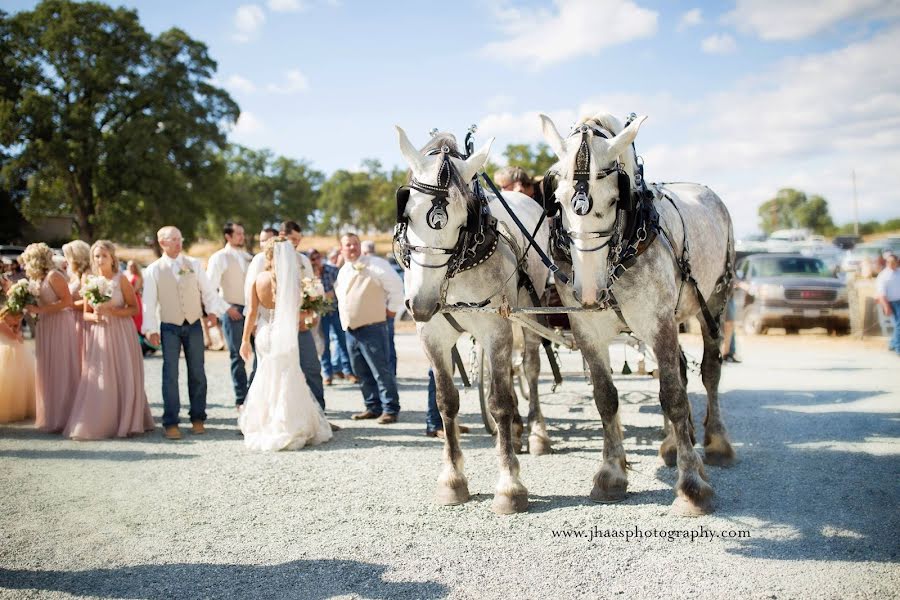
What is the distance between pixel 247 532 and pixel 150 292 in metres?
3.96

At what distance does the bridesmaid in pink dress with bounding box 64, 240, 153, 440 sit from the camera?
7.63m

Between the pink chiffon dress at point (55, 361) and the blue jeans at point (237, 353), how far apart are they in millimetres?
1835

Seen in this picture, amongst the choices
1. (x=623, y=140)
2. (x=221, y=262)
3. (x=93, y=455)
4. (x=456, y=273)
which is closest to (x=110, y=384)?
(x=93, y=455)

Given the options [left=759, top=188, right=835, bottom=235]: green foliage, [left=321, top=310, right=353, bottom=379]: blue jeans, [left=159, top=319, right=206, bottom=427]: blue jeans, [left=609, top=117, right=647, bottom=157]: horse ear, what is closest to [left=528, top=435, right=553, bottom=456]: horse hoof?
[left=609, top=117, right=647, bottom=157]: horse ear

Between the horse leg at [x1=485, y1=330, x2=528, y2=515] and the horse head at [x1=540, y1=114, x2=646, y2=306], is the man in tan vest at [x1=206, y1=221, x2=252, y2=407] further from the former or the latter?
the horse head at [x1=540, y1=114, x2=646, y2=306]

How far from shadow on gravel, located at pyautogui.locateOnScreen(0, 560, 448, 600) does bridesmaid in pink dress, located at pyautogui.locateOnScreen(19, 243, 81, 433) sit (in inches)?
184

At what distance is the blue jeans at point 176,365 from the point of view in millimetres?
7578

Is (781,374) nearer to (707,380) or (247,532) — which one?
(707,380)

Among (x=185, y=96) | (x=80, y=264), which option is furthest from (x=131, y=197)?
(x=80, y=264)

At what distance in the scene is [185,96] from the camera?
117 feet

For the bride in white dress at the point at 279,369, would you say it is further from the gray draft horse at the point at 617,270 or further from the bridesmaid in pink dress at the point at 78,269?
the gray draft horse at the point at 617,270

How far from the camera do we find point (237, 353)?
27.1 feet

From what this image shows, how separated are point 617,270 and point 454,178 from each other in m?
1.23

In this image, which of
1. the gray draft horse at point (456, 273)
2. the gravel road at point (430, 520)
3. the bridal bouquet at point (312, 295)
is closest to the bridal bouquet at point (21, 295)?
the gravel road at point (430, 520)
